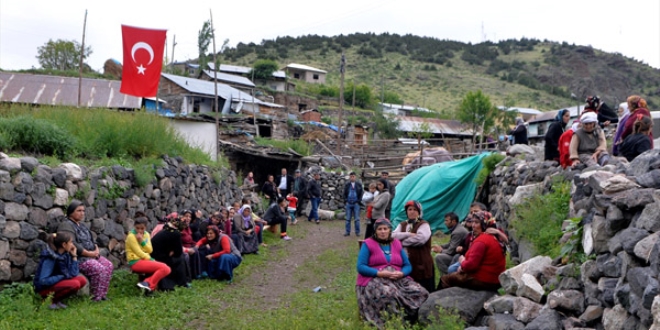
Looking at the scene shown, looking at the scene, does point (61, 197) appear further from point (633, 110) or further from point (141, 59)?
point (633, 110)

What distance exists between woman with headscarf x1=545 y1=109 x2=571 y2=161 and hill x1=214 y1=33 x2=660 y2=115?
45708 mm

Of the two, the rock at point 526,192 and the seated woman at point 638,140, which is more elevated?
the seated woman at point 638,140

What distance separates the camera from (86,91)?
22.1 m

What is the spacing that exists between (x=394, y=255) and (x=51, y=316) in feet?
13.0

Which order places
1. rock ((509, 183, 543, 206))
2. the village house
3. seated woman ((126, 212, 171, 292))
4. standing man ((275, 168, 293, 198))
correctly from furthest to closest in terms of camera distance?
the village house < standing man ((275, 168, 293, 198)) < rock ((509, 183, 543, 206)) < seated woman ((126, 212, 171, 292))

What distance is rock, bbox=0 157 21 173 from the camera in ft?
22.9

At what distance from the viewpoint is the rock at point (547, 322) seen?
175 inches

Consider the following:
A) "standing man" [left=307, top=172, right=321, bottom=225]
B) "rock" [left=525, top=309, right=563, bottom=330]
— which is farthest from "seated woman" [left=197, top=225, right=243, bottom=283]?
"standing man" [left=307, top=172, right=321, bottom=225]

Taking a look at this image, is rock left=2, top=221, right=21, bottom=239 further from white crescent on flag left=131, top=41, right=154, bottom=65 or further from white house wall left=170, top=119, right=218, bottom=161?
white house wall left=170, top=119, right=218, bottom=161

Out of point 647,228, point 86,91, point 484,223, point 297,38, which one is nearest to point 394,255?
point 484,223

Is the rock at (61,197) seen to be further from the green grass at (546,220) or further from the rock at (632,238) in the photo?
the rock at (632,238)

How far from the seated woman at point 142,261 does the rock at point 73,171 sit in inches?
41.6

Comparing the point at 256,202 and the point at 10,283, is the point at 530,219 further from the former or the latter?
the point at 256,202

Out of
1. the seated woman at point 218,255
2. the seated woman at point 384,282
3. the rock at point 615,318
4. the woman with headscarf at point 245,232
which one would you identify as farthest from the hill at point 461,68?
the rock at point 615,318
